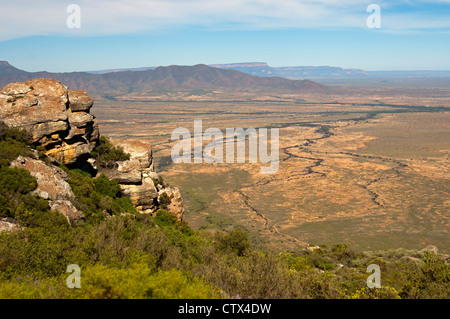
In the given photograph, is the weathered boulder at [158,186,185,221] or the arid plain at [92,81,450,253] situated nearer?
the weathered boulder at [158,186,185,221]

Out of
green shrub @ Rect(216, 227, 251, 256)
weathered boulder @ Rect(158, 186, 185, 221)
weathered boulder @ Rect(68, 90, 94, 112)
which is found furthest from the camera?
weathered boulder @ Rect(158, 186, 185, 221)

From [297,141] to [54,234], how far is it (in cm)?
9848

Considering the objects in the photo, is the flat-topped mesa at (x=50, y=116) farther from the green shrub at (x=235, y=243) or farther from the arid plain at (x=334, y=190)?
the arid plain at (x=334, y=190)

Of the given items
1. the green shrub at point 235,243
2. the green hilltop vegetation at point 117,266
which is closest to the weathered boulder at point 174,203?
the green shrub at point 235,243

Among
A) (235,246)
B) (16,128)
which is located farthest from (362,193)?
→ (16,128)

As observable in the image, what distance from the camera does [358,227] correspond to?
42062mm

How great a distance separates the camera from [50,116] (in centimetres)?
2142

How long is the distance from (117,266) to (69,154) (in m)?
13.3

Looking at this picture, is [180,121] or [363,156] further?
[180,121]

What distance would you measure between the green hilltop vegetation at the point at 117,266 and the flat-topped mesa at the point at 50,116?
1098 mm

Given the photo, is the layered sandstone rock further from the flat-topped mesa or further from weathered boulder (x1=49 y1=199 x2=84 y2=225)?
the flat-topped mesa

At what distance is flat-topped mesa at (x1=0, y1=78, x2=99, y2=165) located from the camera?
21.0 m

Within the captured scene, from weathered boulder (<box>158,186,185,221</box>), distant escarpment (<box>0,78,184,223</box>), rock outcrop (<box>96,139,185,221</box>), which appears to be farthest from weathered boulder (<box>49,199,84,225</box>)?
weathered boulder (<box>158,186,185,221</box>)
